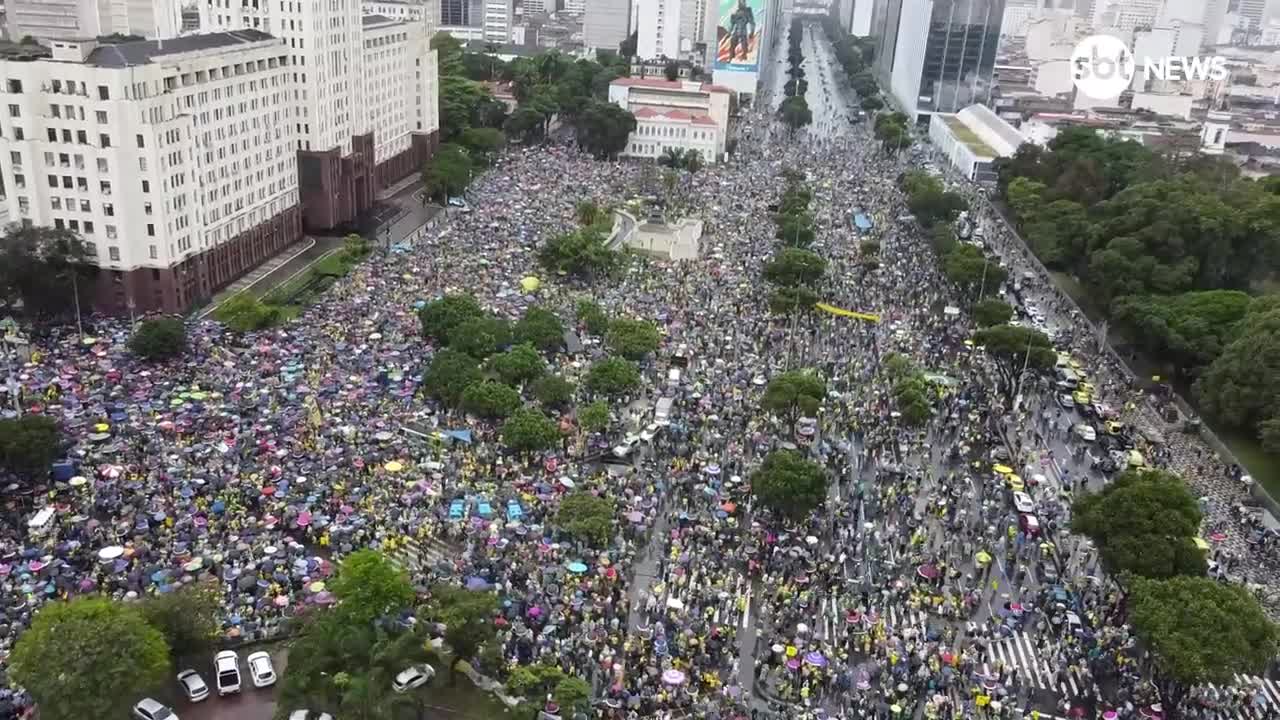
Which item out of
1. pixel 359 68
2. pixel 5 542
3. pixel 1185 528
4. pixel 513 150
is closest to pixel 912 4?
pixel 513 150

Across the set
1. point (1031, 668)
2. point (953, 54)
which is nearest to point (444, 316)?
point (1031, 668)

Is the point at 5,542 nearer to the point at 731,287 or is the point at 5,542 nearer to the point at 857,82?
the point at 731,287

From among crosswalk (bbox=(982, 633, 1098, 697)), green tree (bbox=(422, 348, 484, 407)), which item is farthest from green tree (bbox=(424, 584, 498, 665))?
crosswalk (bbox=(982, 633, 1098, 697))

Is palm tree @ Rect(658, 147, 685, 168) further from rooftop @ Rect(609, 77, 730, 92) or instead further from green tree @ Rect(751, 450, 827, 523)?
green tree @ Rect(751, 450, 827, 523)

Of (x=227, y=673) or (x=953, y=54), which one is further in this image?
(x=953, y=54)

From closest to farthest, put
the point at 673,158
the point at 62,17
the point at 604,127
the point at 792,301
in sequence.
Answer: the point at 792,301 → the point at 604,127 → the point at 673,158 → the point at 62,17

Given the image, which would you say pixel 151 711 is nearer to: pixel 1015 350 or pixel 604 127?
pixel 1015 350
